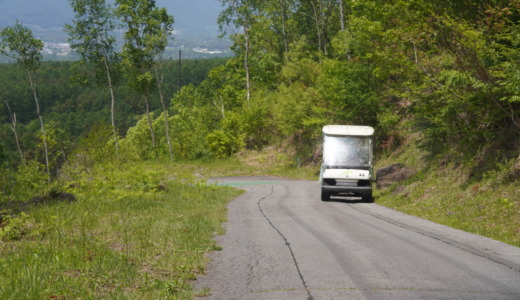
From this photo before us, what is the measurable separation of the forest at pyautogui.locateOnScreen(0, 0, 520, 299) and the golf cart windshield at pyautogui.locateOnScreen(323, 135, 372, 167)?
6.61 ft

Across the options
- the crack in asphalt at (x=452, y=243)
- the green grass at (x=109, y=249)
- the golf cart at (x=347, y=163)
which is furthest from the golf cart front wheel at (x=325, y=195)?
the crack in asphalt at (x=452, y=243)

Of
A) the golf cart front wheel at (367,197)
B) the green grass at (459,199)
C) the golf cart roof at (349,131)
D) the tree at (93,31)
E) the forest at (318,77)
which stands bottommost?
the golf cart front wheel at (367,197)

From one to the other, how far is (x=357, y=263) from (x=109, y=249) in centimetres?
425

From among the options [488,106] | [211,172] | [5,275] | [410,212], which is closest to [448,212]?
[410,212]

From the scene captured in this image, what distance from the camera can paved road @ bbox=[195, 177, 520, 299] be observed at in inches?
241

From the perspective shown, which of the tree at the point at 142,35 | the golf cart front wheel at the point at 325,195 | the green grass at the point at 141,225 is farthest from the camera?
the tree at the point at 142,35

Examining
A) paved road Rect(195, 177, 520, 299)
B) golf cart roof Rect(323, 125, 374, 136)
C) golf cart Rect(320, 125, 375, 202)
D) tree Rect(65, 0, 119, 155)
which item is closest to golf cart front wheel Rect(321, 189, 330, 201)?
golf cart Rect(320, 125, 375, 202)

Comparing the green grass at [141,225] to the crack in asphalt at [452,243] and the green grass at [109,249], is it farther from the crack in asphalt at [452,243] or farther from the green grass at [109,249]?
the crack in asphalt at [452,243]

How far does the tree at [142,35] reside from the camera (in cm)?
4522

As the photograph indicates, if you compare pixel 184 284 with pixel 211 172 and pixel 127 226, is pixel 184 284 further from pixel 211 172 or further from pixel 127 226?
pixel 211 172

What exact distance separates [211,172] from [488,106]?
1165 inches

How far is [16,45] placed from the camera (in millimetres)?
48969

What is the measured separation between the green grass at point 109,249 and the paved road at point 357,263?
58cm

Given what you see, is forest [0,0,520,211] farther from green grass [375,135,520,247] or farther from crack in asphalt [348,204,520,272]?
crack in asphalt [348,204,520,272]
